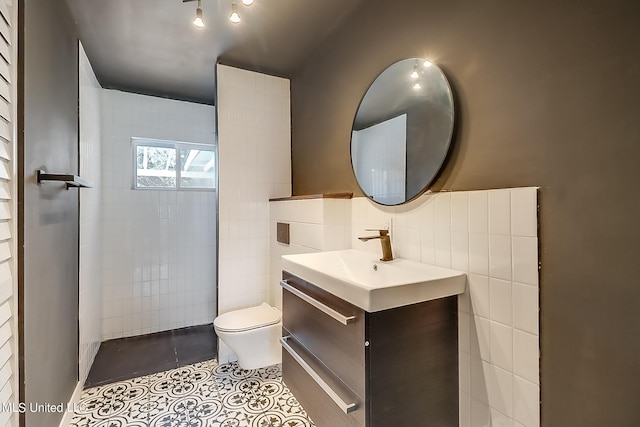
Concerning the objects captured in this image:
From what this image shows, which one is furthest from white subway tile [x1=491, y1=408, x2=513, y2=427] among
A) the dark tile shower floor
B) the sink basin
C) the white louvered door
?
the dark tile shower floor

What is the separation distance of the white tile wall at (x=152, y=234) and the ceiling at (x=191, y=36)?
351 mm

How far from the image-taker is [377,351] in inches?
39.8

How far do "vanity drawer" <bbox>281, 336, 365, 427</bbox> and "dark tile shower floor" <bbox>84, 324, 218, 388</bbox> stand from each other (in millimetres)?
1275

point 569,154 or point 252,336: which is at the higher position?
point 569,154

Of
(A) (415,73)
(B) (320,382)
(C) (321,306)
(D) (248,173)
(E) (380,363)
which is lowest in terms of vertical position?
(B) (320,382)

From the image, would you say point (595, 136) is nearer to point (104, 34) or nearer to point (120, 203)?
point (104, 34)

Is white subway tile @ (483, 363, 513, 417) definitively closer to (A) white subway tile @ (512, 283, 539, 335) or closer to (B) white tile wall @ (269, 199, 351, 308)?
(A) white subway tile @ (512, 283, 539, 335)

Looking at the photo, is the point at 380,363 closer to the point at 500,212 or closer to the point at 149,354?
the point at 500,212

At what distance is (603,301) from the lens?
0.85 metres

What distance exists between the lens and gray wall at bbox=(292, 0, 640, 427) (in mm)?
809

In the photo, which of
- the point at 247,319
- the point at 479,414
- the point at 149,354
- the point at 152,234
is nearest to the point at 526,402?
the point at 479,414

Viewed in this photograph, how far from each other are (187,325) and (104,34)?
2616 mm

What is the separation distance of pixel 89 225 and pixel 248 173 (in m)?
1.26

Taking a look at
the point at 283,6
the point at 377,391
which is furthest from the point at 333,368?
the point at 283,6
